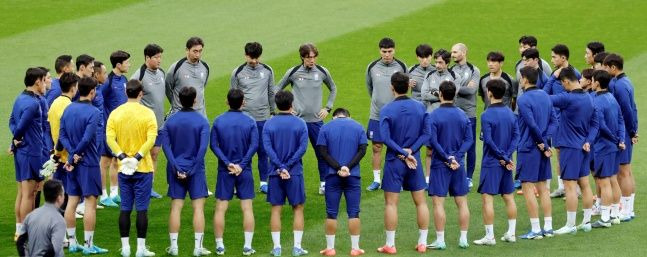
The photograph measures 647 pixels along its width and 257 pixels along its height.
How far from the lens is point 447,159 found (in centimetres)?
1540

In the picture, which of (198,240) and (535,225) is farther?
(535,225)

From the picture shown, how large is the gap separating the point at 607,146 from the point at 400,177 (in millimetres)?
3256

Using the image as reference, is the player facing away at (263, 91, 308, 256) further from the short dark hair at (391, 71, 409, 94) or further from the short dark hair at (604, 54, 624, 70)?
the short dark hair at (604, 54, 624, 70)

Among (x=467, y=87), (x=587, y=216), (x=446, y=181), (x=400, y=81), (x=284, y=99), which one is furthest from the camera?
(x=467, y=87)

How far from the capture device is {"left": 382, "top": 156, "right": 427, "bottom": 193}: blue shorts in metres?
15.4

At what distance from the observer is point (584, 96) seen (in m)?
16.5

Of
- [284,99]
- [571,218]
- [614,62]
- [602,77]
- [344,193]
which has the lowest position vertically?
[571,218]

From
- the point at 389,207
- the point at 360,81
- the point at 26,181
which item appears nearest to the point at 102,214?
the point at 26,181

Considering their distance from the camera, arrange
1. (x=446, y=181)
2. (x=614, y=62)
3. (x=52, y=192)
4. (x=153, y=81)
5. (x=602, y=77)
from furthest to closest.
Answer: (x=153, y=81), (x=614, y=62), (x=602, y=77), (x=446, y=181), (x=52, y=192)

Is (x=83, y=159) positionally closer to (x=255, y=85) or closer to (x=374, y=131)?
(x=255, y=85)

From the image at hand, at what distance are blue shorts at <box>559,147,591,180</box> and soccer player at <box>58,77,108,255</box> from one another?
600cm

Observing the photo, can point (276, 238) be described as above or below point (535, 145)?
below

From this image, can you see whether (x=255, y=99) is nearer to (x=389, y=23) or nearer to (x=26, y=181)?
(x=26, y=181)

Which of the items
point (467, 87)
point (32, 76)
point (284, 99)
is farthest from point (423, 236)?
point (32, 76)
